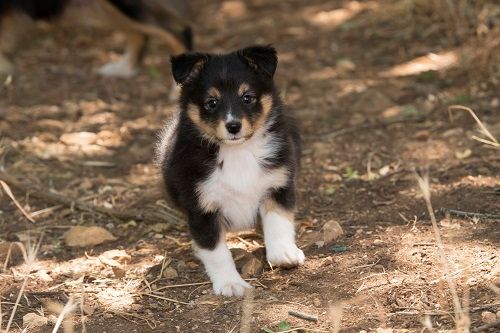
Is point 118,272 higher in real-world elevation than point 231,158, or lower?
lower

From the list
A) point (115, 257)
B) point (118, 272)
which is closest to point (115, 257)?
point (115, 257)

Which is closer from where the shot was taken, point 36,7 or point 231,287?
point 231,287

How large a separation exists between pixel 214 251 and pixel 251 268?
248mm

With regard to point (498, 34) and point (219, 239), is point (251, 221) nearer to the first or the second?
point (219, 239)

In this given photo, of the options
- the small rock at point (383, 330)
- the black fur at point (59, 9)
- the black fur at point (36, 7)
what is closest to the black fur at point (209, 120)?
the small rock at point (383, 330)

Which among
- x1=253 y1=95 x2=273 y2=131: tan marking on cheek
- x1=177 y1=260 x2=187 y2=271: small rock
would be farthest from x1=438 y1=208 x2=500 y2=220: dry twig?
x1=177 y1=260 x2=187 y2=271: small rock

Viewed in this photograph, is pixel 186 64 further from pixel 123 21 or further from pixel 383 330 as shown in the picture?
pixel 123 21

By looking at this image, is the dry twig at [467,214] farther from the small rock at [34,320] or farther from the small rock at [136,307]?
the small rock at [34,320]

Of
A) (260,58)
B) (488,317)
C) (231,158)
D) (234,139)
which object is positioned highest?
(260,58)

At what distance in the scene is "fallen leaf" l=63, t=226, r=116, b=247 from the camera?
528 cm

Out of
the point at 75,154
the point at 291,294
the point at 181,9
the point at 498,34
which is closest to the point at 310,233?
the point at 291,294

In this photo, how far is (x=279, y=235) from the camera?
4727 mm

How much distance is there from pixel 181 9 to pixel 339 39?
166 cm

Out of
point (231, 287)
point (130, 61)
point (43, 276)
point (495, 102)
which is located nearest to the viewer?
point (231, 287)
